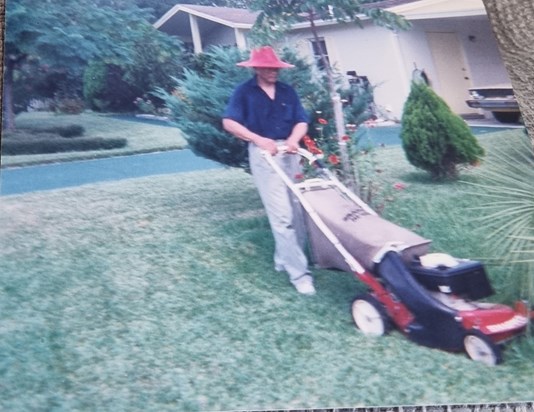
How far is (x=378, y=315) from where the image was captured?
11.1 ft

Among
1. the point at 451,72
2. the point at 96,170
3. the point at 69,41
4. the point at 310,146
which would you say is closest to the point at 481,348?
the point at 310,146

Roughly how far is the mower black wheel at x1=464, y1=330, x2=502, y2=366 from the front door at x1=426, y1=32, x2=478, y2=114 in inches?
54.2

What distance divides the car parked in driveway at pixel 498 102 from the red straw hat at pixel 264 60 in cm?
113

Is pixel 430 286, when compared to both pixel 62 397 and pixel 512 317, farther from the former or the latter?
pixel 62 397

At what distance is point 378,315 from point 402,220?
0.65 m

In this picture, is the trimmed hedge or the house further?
the house

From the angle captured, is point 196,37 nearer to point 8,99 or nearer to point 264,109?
point 264,109

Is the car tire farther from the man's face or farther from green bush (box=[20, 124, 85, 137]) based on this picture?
green bush (box=[20, 124, 85, 137])

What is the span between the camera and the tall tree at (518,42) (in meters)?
3.85

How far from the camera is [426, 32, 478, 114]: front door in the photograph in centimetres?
392

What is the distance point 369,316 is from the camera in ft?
11.2

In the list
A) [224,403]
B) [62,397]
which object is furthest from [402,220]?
[62,397]

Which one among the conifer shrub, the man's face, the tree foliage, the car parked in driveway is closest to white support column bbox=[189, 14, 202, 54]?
the tree foliage

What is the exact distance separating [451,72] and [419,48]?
0.23 metres
